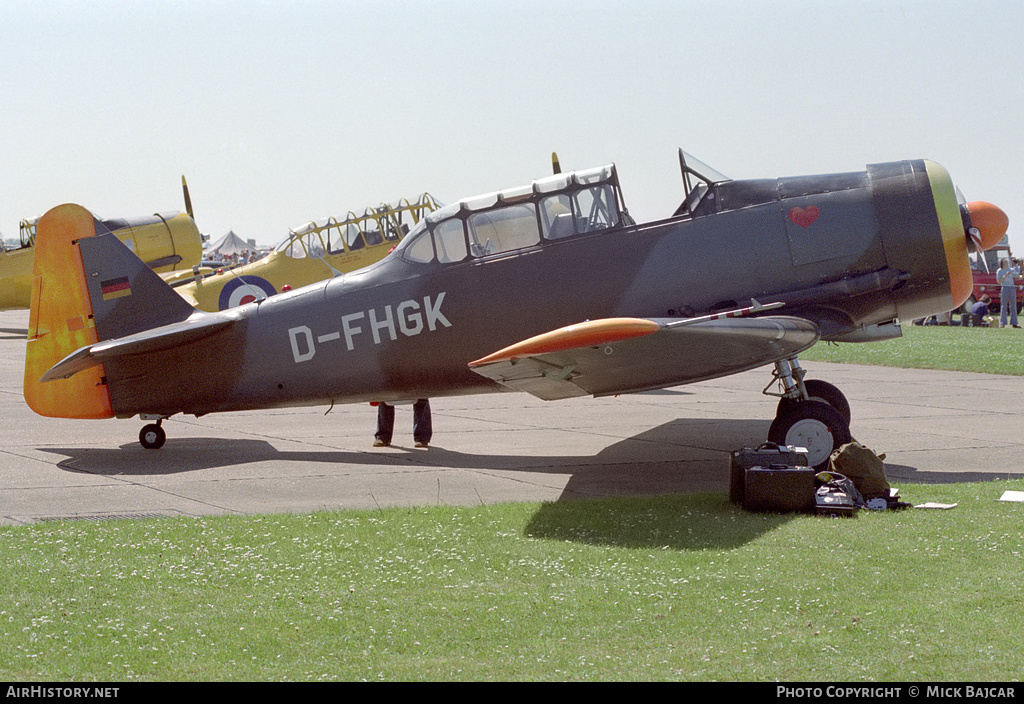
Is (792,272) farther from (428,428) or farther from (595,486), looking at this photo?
(428,428)

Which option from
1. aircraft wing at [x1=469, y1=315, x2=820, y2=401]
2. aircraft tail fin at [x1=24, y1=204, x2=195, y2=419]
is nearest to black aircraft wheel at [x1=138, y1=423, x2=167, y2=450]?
aircraft tail fin at [x1=24, y1=204, x2=195, y2=419]

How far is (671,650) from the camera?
5027 mm

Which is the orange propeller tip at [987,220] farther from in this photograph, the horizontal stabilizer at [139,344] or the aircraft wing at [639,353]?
the horizontal stabilizer at [139,344]

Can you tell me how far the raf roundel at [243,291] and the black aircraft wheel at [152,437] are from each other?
10.2 m

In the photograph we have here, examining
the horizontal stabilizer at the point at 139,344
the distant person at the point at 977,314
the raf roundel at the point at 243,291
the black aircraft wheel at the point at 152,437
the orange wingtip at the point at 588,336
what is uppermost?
the raf roundel at the point at 243,291

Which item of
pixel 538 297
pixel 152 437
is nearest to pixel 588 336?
pixel 538 297

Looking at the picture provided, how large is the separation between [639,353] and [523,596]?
288cm

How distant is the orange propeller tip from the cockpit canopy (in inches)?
124

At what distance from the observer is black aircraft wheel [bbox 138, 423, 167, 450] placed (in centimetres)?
1154

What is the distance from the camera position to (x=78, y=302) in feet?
37.6

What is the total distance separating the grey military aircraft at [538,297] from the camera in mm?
9773

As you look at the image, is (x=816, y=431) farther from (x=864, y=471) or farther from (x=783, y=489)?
(x=783, y=489)

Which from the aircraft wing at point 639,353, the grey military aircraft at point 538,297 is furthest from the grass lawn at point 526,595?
the grey military aircraft at point 538,297
